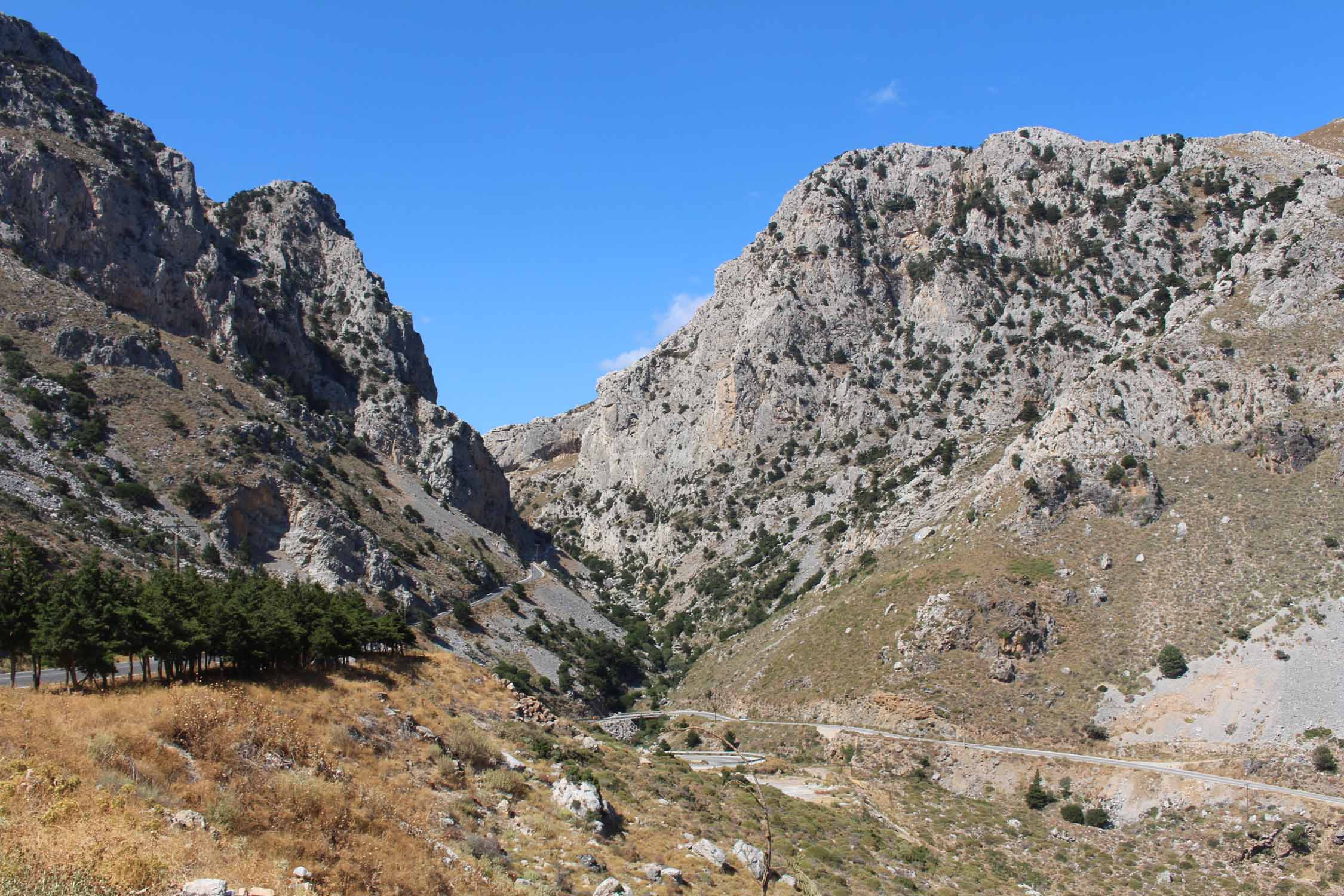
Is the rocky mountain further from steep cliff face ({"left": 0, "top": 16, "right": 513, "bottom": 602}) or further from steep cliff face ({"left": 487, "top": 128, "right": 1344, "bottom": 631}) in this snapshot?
steep cliff face ({"left": 0, "top": 16, "right": 513, "bottom": 602})

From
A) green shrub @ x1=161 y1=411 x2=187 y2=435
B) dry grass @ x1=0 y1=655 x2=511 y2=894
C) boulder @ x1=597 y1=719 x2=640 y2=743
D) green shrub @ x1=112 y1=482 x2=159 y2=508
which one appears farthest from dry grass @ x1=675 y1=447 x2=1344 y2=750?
green shrub @ x1=161 y1=411 x2=187 y2=435

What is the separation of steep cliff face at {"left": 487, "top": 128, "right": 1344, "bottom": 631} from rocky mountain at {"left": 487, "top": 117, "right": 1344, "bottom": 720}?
33cm

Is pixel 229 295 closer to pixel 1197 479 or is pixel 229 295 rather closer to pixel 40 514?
pixel 40 514

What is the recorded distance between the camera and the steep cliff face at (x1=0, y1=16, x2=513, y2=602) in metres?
71.1

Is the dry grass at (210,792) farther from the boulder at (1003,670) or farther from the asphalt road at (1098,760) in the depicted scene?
the boulder at (1003,670)

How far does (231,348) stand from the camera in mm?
94938

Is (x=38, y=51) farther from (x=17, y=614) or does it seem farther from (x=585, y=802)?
(x=585, y=802)

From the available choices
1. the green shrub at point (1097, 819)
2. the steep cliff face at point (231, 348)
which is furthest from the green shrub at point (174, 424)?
the green shrub at point (1097, 819)

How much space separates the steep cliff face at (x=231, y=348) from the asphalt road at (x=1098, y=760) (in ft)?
134

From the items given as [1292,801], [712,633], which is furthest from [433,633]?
[1292,801]

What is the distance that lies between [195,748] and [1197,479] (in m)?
70.1

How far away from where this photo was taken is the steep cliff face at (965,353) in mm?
69000

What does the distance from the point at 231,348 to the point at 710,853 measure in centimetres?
9139

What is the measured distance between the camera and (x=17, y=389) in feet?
211
